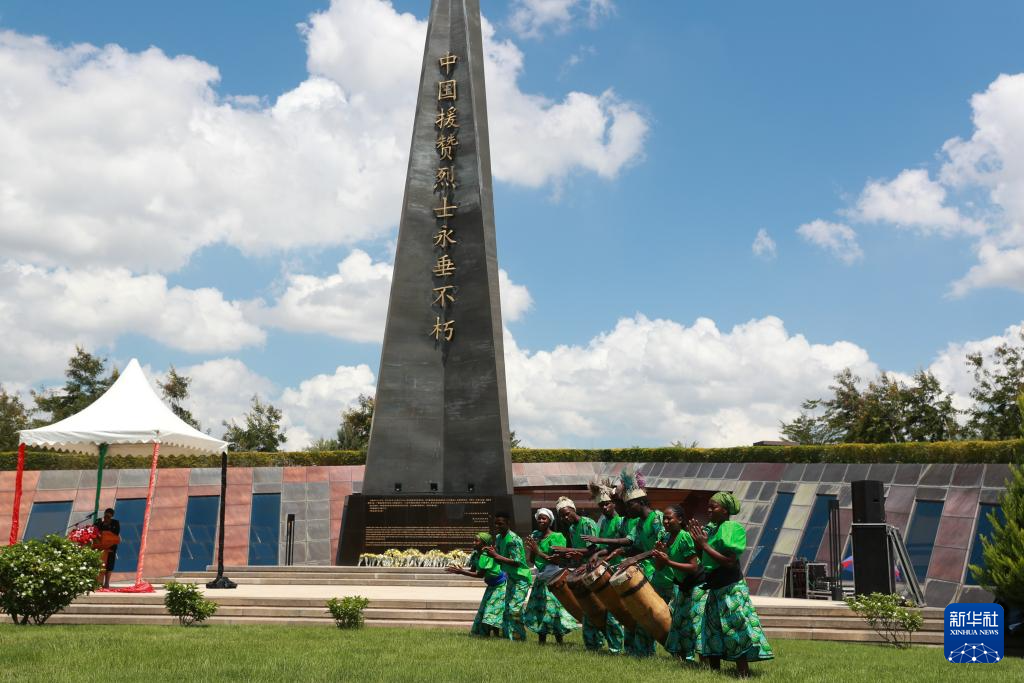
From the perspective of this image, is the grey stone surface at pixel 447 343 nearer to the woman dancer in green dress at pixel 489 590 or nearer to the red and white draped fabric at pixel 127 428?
the red and white draped fabric at pixel 127 428

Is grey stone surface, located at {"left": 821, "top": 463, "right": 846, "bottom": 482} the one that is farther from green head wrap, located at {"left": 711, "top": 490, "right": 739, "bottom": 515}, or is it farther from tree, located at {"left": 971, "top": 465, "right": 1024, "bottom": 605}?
green head wrap, located at {"left": 711, "top": 490, "right": 739, "bottom": 515}

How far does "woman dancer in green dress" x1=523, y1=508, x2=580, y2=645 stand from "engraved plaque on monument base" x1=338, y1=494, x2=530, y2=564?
377 inches

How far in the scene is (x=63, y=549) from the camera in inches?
474

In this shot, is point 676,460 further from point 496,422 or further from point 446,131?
point 446,131

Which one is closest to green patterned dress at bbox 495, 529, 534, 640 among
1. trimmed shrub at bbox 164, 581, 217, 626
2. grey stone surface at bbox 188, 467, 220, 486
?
trimmed shrub at bbox 164, 581, 217, 626

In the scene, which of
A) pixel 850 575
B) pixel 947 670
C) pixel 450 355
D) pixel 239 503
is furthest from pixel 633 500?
pixel 239 503

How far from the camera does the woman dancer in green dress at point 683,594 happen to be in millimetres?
7992

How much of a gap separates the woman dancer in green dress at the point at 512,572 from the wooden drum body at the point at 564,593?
89cm

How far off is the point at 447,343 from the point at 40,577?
1179 centimetres

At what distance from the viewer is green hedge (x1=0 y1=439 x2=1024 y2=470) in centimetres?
1808

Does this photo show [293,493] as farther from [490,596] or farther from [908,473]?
[908,473]

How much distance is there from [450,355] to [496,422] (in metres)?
2.13

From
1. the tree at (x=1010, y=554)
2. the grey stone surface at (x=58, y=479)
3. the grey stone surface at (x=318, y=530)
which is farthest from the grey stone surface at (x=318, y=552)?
the tree at (x=1010, y=554)

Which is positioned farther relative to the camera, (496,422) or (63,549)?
(496,422)
